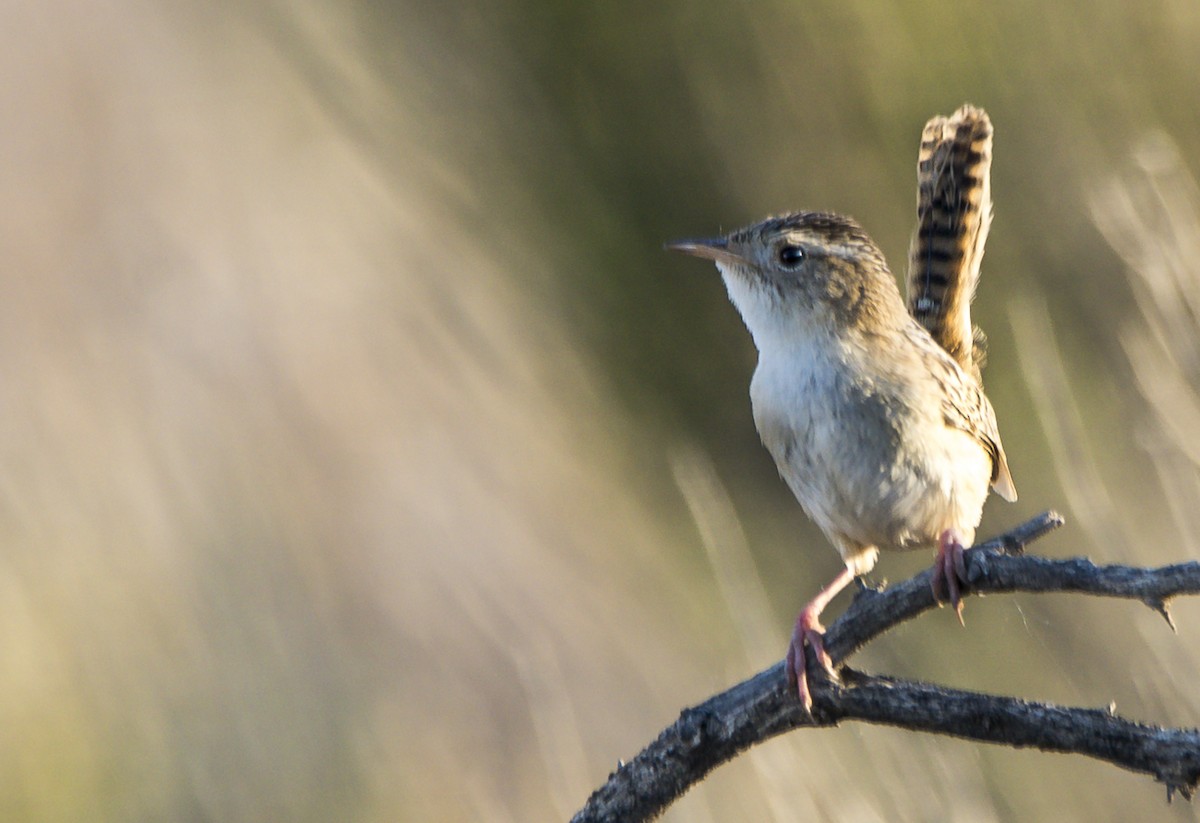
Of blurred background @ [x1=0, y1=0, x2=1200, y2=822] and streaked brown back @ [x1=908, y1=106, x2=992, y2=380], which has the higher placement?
blurred background @ [x1=0, y1=0, x2=1200, y2=822]

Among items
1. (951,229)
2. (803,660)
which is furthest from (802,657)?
(951,229)

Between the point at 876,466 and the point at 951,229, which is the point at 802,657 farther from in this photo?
the point at 951,229

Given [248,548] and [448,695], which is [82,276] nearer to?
[248,548]

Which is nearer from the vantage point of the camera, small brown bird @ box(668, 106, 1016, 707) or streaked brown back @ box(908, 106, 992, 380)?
small brown bird @ box(668, 106, 1016, 707)

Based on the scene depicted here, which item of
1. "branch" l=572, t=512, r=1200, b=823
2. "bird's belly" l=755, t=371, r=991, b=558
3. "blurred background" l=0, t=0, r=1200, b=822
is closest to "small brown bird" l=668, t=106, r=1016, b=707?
"bird's belly" l=755, t=371, r=991, b=558

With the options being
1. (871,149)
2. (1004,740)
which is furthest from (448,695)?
(1004,740)

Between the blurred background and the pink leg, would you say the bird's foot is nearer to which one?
the pink leg
